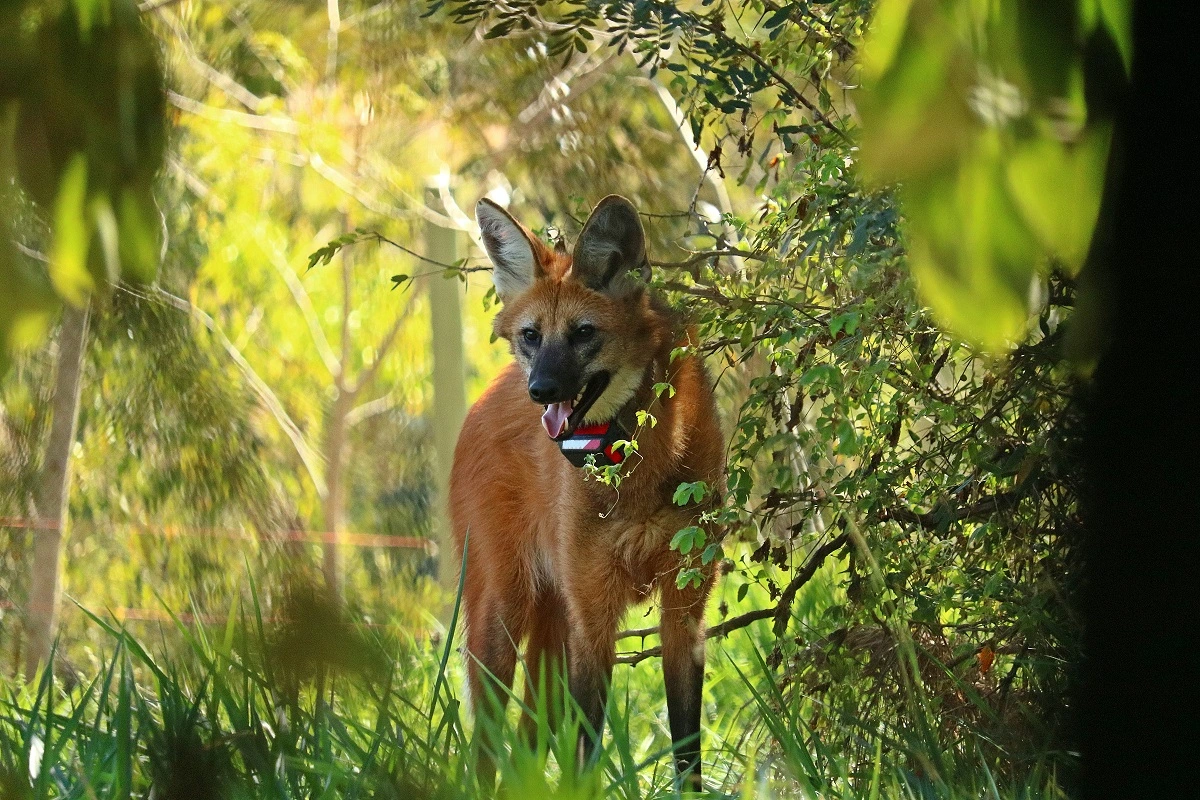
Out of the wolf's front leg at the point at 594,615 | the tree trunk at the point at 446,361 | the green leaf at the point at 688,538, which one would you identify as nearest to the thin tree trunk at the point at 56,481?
the green leaf at the point at 688,538

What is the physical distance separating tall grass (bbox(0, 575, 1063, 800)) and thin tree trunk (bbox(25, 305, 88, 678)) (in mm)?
172

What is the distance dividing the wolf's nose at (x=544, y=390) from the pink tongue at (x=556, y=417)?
0.15 meters

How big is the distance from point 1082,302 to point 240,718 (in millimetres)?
703

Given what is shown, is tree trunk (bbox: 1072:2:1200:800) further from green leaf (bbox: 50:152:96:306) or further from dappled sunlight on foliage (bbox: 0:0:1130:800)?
green leaf (bbox: 50:152:96:306)

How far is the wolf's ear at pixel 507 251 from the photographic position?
11.3 feet

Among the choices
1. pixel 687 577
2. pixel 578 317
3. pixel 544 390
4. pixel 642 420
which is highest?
pixel 578 317

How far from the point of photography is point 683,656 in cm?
313

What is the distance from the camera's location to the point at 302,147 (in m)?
7.86

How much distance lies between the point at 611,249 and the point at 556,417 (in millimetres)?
492

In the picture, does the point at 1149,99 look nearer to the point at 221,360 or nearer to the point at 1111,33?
the point at 1111,33

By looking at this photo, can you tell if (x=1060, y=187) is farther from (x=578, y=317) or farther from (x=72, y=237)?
(x=578, y=317)

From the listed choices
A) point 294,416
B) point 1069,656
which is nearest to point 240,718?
point 294,416

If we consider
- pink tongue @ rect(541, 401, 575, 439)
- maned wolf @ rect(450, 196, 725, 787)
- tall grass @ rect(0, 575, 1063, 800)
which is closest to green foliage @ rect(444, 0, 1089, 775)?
tall grass @ rect(0, 575, 1063, 800)

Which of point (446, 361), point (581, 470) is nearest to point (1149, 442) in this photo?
point (581, 470)
